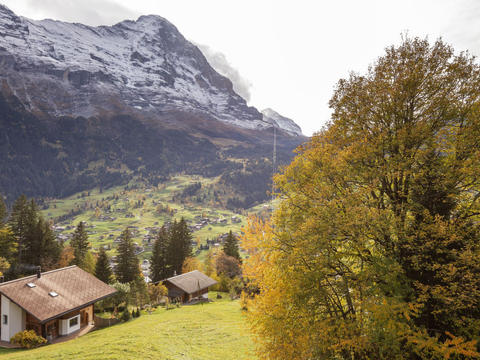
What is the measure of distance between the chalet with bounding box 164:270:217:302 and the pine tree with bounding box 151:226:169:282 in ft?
49.3

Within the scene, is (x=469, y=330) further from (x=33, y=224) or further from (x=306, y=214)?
(x=33, y=224)

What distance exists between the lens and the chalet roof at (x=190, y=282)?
207ft

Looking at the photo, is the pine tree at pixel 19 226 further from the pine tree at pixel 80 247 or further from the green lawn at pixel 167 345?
the green lawn at pixel 167 345

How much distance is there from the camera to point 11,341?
107 ft

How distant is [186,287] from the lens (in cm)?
6344

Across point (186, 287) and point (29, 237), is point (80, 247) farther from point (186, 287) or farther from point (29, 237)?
point (186, 287)

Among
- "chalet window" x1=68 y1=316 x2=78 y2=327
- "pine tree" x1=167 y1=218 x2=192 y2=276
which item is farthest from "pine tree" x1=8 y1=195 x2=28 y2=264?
"chalet window" x1=68 y1=316 x2=78 y2=327

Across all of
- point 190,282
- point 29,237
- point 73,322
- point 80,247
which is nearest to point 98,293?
point 73,322

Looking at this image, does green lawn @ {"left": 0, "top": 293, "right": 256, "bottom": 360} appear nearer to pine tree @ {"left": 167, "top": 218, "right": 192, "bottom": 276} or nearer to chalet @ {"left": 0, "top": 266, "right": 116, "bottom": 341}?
chalet @ {"left": 0, "top": 266, "right": 116, "bottom": 341}

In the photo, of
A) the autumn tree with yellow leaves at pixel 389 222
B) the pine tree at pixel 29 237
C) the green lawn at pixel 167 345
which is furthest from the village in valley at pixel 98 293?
the autumn tree with yellow leaves at pixel 389 222

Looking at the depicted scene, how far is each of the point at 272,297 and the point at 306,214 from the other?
5240mm

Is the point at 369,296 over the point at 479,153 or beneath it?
beneath

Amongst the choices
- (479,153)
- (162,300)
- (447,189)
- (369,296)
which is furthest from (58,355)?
(162,300)

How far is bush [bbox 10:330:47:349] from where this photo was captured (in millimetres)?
31812
